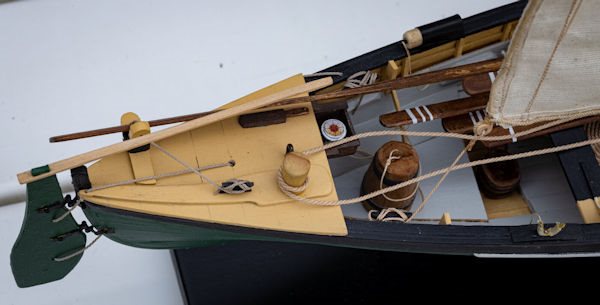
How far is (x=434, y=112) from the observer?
1.51 meters

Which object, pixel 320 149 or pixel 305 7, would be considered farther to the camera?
pixel 305 7

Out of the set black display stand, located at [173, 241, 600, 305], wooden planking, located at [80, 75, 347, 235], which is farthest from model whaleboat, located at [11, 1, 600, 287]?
black display stand, located at [173, 241, 600, 305]

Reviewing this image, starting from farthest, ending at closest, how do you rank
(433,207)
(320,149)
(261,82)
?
1. (261,82)
2. (433,207)
3. (320,149)

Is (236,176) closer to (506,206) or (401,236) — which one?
(401,236)

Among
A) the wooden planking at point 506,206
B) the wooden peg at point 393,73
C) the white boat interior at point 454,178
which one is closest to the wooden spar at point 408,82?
the wooden peg at point 393,73

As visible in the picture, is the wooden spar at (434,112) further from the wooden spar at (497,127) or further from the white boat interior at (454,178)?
the white boat interior at (454,178)

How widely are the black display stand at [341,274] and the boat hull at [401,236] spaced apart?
1.01 feet

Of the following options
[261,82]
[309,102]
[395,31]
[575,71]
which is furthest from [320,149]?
[395,31]

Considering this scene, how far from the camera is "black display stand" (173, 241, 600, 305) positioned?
1715mm

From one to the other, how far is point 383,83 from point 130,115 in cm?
43

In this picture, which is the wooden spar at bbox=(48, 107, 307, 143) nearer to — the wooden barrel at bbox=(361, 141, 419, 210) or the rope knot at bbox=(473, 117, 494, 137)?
the wooden barrel at bbox=(361, 141, 419, 210)

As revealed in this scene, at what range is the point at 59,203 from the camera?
1.32 meters

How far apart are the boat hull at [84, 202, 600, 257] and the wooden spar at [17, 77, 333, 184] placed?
0.09 meters

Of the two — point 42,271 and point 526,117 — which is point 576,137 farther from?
point 42,271
